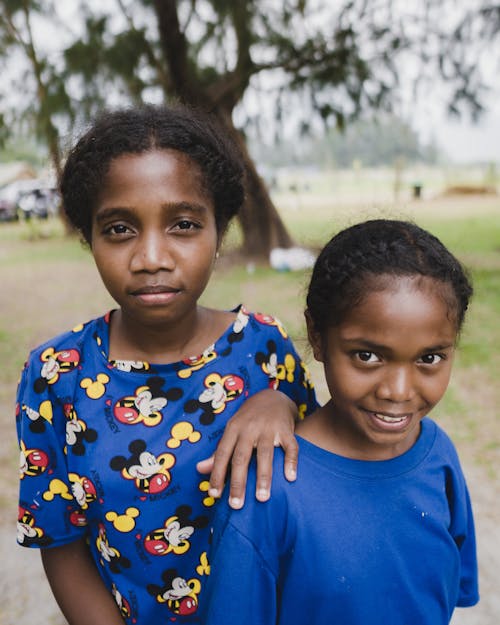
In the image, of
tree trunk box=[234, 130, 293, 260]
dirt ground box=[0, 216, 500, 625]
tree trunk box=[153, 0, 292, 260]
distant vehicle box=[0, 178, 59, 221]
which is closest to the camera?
dirt ground box=[0, 216, 500, 625]

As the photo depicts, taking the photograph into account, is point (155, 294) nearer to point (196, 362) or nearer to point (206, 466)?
point (196, 362)

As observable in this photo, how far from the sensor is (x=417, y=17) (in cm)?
712

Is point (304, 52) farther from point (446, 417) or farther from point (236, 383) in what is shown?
point (236, 383)

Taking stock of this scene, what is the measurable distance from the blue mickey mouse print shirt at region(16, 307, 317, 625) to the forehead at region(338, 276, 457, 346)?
297 mm

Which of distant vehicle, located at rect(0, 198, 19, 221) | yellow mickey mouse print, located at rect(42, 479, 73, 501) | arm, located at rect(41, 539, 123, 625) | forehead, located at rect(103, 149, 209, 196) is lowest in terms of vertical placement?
distant vehicle, located at rect(0, 198, 19, 221)

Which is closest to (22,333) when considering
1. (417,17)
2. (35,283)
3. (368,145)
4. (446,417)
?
(35,283)

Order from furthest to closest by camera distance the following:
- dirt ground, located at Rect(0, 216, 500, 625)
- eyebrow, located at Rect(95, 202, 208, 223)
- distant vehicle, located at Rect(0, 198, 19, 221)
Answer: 1. distant vehicle, located at Rect(0, 198, 19, 221)
2. dirt ground, located at Rect(0, 216, 500, 625)
3. eyebrow, located at Rect(95, 202, 208, 223)

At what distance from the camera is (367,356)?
998 mm

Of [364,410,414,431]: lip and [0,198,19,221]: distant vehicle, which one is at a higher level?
[364,410,414,431]: lip

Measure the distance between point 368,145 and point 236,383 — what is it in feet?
196

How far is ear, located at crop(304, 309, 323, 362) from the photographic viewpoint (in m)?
1.10

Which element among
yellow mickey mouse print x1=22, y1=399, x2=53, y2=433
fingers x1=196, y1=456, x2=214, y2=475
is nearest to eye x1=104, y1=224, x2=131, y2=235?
yellow mickey mouse print x1=22, y1=399, x2=53, y2=433

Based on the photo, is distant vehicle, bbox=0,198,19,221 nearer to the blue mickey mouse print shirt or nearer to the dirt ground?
the dirt ground

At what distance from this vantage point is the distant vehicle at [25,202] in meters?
20.3
